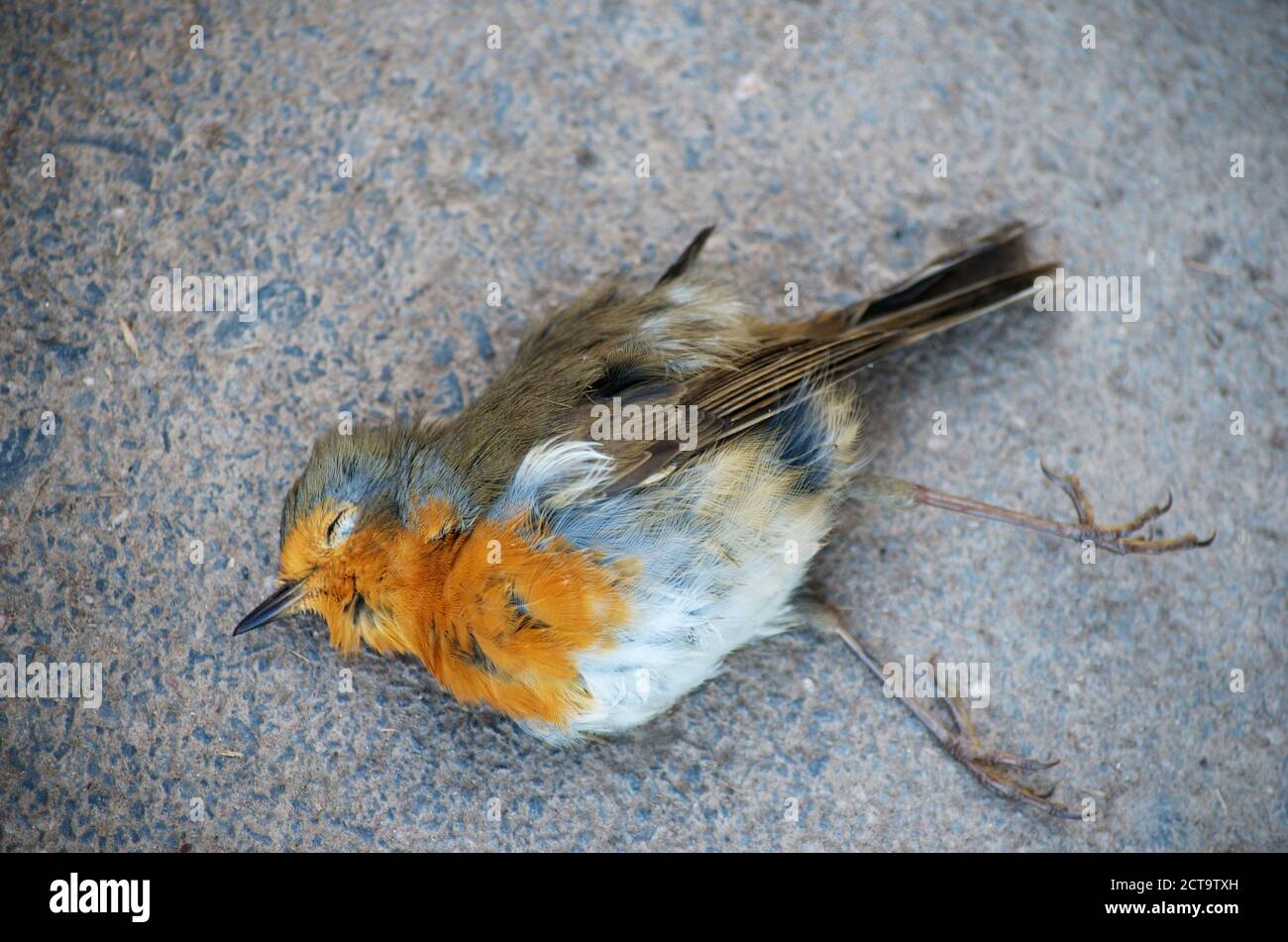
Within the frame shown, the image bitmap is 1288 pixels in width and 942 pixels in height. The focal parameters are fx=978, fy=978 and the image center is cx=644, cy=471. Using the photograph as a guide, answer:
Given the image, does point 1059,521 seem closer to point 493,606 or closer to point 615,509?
point 615,509

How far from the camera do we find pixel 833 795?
3164 mm

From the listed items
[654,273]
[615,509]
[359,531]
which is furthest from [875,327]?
[359,531]

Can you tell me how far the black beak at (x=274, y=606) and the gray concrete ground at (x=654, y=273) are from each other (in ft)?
1.12

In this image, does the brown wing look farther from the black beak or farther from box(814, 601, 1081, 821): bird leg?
the black beak

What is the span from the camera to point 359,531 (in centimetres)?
287

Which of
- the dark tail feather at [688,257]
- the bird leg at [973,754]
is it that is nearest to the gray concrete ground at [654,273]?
the bird leg at [973,754]

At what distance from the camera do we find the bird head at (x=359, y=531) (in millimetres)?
2844

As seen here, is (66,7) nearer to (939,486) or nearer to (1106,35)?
(939,486)

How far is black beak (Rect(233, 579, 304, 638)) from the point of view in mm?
2891

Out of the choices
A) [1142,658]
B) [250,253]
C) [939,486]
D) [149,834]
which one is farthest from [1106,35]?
[149,834]

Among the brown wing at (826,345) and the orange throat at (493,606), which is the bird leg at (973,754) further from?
the orange throat at (493,606)

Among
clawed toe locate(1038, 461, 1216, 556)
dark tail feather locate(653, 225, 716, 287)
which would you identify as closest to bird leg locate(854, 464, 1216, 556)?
clawed toe locate(1038, 461, 1216, 556)

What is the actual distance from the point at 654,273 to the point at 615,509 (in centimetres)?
127
